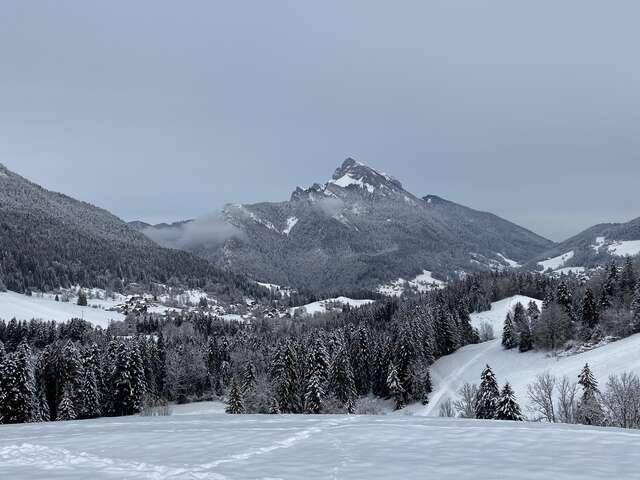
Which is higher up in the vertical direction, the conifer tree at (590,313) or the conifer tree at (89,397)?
the conifer tree at (590,313)

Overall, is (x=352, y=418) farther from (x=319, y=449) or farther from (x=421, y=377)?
(x=421, y=377)

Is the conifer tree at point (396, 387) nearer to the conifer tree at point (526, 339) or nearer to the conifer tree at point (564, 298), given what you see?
the conifer tree at point (526, 339)

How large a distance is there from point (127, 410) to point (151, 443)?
63.4 m

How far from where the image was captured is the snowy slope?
78.3 metres

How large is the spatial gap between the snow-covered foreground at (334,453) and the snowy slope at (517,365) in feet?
200

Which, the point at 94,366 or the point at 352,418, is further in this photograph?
the point at 94,366

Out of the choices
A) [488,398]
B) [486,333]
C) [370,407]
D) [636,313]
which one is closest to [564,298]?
[636,313]

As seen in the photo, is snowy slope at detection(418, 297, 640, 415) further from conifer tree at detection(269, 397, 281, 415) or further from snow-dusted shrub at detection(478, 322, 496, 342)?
conifer tree at detection(269, 397, 281, 415)

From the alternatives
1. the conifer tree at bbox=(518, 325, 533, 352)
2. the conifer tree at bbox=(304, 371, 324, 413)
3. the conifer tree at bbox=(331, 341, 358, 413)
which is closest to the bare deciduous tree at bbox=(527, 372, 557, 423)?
the conifer tree at bbox=(304, 371, 324, 413)

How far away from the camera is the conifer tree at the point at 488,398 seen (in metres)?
53.2

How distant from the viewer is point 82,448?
784 inches

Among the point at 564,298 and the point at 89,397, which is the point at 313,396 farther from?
the point at 564,298

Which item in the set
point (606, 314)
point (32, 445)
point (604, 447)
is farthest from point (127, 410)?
point (606, 314)

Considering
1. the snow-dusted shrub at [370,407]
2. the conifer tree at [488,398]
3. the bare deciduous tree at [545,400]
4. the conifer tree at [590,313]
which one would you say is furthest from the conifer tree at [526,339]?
the conifer tree at [488,398]
